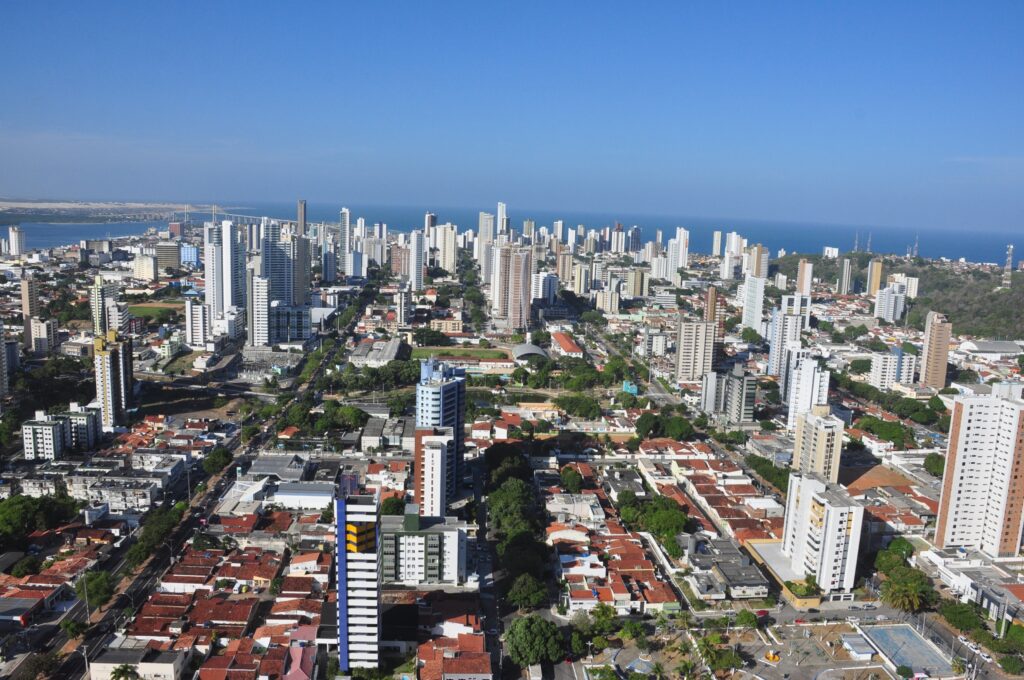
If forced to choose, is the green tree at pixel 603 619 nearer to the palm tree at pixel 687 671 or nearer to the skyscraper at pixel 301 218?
the palm tree at pixel 687 671

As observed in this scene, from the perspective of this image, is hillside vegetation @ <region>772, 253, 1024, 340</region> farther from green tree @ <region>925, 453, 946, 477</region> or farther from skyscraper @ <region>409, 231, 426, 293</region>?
skyscraper @ <region>409, 231, 426, 293</region>

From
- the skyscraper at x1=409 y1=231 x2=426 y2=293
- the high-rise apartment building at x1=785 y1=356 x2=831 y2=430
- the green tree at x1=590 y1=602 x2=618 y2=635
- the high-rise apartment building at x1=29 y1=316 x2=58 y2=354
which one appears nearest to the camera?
the green tree at x1=590 y1=602 x2=618 y2=635

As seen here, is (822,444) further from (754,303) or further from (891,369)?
(754,303)

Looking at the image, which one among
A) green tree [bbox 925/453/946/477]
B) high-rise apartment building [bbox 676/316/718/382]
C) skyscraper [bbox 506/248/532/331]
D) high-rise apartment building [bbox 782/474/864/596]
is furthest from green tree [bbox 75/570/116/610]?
skyscraper [bbox 506/248/532/331]

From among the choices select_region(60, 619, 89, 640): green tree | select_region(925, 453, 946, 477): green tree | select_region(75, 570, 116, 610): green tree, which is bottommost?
select_region(60, 619, 89, 640): green tree

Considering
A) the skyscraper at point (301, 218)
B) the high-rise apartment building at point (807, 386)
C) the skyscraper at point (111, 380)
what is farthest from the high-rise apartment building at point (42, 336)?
the skyscraper at point (301, 218)

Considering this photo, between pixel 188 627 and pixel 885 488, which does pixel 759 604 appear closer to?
pixel 885 488

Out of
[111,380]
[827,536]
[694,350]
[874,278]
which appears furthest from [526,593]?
[874,278]

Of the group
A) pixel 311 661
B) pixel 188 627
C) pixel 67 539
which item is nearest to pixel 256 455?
pixel 67 539
